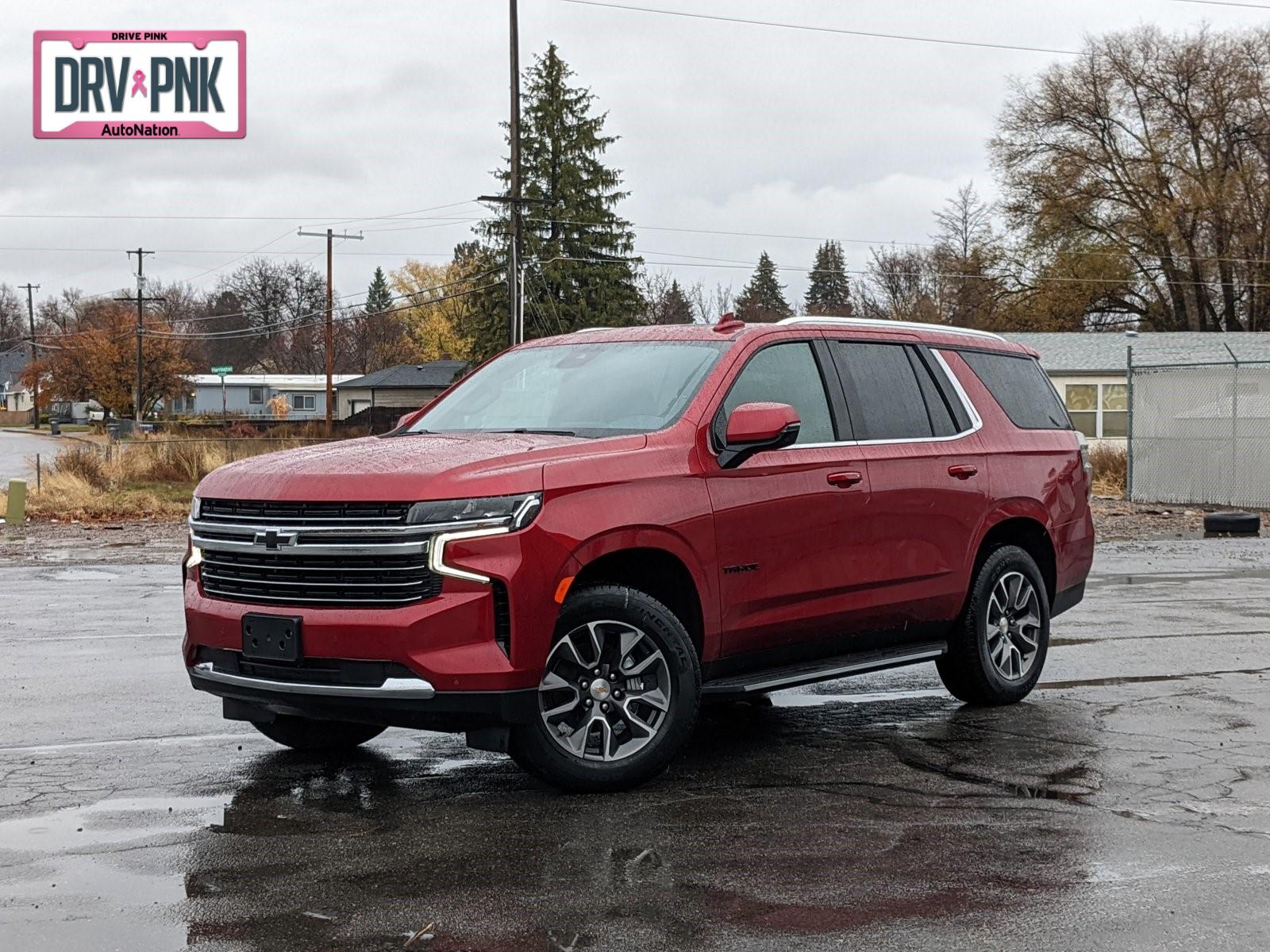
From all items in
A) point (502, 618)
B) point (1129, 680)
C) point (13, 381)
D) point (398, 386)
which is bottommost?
point (1129, 680)

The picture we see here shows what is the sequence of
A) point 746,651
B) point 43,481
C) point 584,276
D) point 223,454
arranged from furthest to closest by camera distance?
point 584,276
point 223,454
point 43,481
point 746,651

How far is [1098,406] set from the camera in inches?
1766

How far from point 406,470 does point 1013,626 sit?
3853mm

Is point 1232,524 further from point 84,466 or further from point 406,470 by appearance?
point 84,466

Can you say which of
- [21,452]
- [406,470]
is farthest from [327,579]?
[21,452]

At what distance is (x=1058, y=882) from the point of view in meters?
4.99

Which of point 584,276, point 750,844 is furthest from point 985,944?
point 584,276

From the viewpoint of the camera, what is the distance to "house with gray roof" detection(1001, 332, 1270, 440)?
4472 centimetres

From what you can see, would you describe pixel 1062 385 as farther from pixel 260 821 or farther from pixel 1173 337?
pixel 260 821

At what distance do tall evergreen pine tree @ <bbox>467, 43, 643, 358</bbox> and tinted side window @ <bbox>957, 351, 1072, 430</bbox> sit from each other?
52.3 m

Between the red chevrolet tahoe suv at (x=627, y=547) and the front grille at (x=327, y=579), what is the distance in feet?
0.03

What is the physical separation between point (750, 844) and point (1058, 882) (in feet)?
3.48

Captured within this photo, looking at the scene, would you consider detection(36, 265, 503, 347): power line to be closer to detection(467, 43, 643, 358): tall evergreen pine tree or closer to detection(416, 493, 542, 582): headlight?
detection(467, 43, 643, 358): tall evergreen pine tree

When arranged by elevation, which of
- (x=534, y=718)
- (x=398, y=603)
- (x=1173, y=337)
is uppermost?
(x=1173, y=337)
